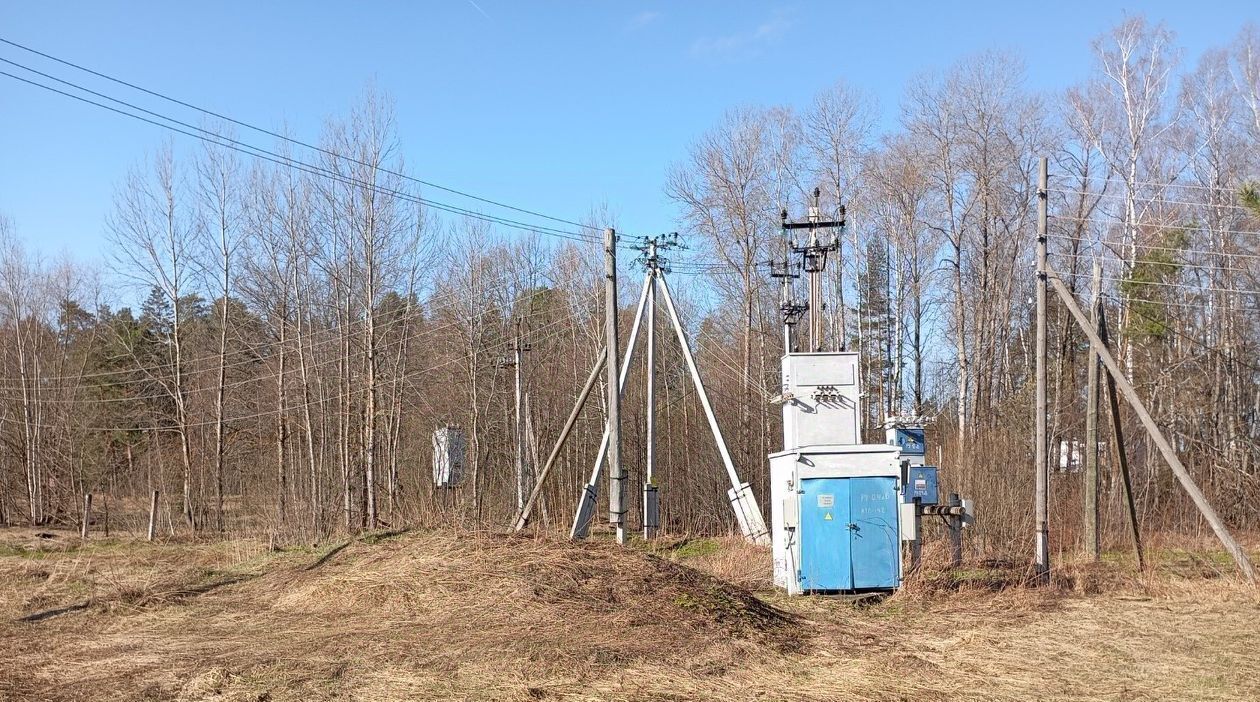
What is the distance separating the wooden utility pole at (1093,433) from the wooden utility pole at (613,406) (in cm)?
855

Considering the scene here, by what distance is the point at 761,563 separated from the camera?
18094 mm

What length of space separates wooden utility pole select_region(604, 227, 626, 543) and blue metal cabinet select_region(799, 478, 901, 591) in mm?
4996

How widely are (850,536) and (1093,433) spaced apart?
241 inches

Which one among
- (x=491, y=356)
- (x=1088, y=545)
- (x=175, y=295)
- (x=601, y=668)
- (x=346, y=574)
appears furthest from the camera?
(x=491, y=356)

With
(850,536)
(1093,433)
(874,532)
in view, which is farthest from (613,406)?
(1093,433)

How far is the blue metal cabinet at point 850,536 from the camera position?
14.2m

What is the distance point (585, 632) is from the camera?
11008mm

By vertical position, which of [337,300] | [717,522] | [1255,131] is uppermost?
[1255,131]

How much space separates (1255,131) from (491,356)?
81.6 feet

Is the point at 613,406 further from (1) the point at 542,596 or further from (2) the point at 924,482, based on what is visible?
(1) the point at 542,596

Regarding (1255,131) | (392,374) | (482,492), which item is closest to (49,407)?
(392,374)

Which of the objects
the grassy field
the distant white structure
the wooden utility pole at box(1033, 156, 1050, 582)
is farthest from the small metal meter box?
the distant white structure

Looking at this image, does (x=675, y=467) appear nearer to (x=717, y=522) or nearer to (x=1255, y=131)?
(x=717, y=522)

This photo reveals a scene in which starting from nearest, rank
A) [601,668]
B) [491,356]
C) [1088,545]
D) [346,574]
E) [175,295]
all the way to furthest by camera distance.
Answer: [601,668] → [346,574] → [1088,545] → [175,295] → [491,356]
